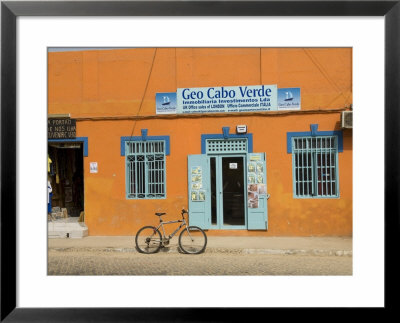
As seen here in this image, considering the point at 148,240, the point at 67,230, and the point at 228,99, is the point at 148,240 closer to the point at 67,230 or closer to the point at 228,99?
the point at 67,230

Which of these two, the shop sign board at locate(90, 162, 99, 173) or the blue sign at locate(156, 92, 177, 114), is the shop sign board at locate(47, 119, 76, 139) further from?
the blue sign at locate(156, 92, 177, 114)

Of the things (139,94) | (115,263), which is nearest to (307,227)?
(115,263)

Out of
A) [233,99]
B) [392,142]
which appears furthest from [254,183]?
[392,142]

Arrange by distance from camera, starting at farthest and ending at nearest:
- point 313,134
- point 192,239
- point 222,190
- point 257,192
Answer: point 222,190 < point 257,192 < point 313,134 < point 192,239

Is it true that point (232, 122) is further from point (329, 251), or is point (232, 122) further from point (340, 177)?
point (329, 251)

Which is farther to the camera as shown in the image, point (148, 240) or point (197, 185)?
point (197, 185)

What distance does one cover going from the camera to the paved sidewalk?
759cm

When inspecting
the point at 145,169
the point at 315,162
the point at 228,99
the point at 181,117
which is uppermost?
the point at 228,99

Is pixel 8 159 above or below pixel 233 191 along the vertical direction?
above

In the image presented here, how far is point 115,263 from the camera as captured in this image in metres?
6.89

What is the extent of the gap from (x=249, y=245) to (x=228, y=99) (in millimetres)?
3375

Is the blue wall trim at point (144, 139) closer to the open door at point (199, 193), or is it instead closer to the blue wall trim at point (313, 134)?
the open door at point (199, 193)

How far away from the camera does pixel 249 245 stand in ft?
26.2

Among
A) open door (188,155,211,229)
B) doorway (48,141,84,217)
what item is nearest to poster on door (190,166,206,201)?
open door (188,155,211,229)
